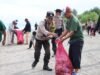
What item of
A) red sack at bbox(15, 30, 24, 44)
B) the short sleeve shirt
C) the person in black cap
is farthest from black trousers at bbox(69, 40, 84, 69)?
red sack at bbox(15, 30, 24, 44)

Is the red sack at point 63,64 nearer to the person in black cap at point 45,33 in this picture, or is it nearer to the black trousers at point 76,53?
the black trousers at point 76,53

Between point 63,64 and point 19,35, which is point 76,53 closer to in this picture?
point 63,64

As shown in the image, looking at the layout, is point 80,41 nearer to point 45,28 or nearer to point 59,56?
point 59,56

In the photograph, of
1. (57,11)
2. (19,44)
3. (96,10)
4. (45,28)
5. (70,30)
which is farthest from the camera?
(96,10)

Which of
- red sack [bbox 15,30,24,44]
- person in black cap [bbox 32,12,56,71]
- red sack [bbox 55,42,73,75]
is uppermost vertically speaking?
person in black cap [bbox 32,12,56,71]

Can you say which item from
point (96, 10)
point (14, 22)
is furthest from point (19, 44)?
point (96, 10)

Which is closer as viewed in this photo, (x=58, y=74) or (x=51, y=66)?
(x=58, y=74)

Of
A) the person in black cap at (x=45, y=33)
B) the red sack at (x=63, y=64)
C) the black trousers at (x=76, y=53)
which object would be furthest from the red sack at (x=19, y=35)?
the black trousers at (x=76, y=53)

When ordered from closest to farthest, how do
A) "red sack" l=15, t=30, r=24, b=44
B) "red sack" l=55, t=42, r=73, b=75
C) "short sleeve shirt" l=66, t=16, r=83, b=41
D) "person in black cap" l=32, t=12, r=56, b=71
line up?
"short sleeve shirt" l=66, t=16, r=83, b=41
"red sack" l=55, t=42, r=73, b=75
"person in black cap" l=32, t=12, r=56, b=71
"red sack" l=15, t=30, r=24, b=44

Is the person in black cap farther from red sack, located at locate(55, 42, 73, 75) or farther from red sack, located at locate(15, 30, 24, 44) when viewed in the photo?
red sack, located at locate(15, 30, 24, 44)

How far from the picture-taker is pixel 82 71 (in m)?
13.2

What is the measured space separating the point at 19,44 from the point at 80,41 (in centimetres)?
1650

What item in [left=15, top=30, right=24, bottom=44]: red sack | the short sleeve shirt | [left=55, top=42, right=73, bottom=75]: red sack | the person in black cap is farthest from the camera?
[left=15, top=30, right=24, bottom=44]: red sack

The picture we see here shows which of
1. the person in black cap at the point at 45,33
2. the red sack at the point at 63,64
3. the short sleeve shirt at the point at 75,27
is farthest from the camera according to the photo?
the person in black cap at the point at 45,33
